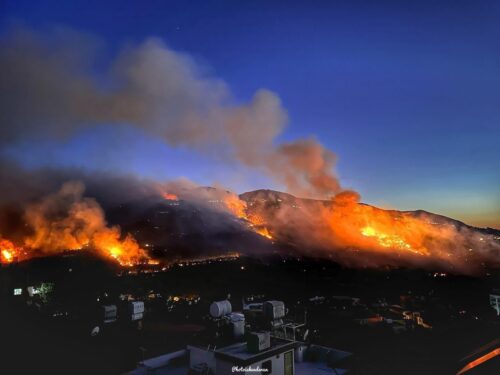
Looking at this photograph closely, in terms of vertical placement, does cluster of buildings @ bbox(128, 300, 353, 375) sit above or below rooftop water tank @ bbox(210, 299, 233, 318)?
below

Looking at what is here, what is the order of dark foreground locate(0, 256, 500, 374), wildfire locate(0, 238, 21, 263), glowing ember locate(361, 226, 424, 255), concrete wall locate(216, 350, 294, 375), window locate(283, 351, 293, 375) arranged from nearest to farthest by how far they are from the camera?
concrete wall locate(216, 350, 294, 375) → window locate(283, 351, 293, 375) → dark foreground locate(0, 256, 500, 374) → wildfire locate(0, 238, 21, 263) → glowing ember locate(361, 226, 424, 255)

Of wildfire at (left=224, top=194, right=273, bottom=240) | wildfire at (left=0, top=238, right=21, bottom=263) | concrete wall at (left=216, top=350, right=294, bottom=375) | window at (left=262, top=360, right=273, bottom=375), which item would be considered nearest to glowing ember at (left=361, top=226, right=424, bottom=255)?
wildfire at (left=224, top=194, right=273, bottom=240)

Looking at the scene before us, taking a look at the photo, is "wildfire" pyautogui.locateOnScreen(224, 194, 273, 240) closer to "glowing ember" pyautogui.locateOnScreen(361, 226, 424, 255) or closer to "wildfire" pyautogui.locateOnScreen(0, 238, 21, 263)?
"glowing ember" pyautogui.locateOnScreen(361, 226, 424, 255)

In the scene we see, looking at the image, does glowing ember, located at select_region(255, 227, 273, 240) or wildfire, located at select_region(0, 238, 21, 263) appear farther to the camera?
glowing ember, located at select_region(255, 227, 273, 240)

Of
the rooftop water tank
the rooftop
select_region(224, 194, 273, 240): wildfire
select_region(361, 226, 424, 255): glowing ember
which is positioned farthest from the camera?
select_region(224, 194, 273, 240): wildfire

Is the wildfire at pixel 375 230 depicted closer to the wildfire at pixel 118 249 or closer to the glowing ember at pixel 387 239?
the glowing ember at pixel 387 239

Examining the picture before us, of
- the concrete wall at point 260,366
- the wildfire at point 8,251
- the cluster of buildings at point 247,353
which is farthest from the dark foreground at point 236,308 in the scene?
the wildfire at point 8,251

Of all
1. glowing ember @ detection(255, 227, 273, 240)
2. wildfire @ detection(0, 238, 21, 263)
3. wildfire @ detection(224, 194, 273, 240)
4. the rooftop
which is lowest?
the rooftop

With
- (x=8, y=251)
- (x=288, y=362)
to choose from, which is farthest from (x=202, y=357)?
(x=8, y=251)

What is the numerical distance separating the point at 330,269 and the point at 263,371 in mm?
70554

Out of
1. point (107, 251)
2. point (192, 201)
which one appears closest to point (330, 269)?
point (107, 251)

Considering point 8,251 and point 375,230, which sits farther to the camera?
point 375,230

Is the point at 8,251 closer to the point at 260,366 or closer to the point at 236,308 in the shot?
the point at 236,308

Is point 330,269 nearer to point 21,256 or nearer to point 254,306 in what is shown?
point 254,306
